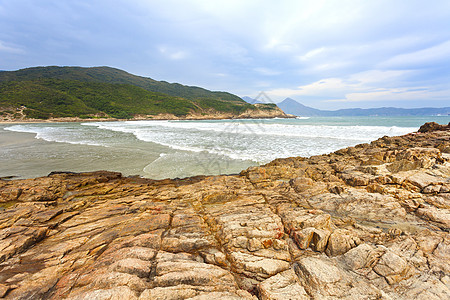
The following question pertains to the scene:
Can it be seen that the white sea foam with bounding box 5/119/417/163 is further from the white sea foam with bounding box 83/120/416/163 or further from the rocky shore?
the rocky shore

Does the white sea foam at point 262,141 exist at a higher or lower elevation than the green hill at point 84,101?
lower

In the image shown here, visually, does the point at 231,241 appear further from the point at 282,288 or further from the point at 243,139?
the point at 243,139

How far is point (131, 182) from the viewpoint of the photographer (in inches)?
311

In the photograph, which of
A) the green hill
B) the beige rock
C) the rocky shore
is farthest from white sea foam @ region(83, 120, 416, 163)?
the green hill

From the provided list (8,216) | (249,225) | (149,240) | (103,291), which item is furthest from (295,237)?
(8,216)

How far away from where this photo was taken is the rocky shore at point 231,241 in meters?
2.88

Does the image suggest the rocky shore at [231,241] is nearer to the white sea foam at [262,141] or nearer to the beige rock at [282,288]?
the beige rock at [282,288]

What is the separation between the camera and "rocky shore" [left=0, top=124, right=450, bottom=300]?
288 centimetres

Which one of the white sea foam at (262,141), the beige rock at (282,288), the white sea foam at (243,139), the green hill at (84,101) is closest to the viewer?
the beige rock at (282,288)

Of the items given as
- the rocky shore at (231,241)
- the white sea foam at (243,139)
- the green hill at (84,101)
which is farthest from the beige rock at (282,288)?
the green hill at (84,101)

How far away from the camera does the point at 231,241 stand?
397cm

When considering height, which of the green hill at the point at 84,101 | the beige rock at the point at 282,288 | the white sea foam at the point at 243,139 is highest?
the green hill at the point at 84,101

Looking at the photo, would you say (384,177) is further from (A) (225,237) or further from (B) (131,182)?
(B) (131,182)

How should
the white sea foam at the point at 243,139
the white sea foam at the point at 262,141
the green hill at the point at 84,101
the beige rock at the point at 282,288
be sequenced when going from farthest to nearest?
the green hill at the point at 84,101
the white sea foam at the point at 243,139
the white sea foam at the point at 262,141
the beige rock at the point at 282,288
